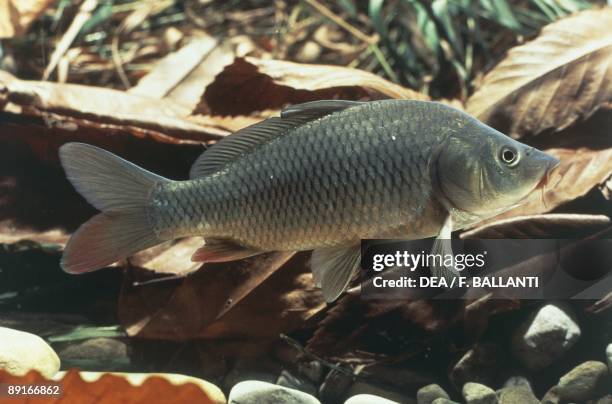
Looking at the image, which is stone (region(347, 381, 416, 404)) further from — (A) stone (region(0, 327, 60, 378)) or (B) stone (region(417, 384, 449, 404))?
(A) stone (region(0, 327, 60, 378))

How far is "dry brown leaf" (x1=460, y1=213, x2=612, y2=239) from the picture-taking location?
4.56 feet

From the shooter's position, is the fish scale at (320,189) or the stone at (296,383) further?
the stone at (296,383)

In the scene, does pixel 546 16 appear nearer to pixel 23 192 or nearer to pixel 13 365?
pixel 23 192

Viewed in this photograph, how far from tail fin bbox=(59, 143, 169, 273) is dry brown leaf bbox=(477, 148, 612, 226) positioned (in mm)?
659

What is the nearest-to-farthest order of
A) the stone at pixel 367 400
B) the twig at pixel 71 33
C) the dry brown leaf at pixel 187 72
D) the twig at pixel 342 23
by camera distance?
the stone at pixel 367 400 → the dry brown leaf at pixel 187 72 → the twig at pixel 71 33 → the twig at pixel 342 23

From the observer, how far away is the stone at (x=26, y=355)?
4.78ft

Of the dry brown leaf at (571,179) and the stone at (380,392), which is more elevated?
the dry brown leaf at (571,179)

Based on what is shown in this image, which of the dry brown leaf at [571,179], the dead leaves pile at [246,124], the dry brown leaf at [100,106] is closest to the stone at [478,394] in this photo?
the dead leaves pile at [246,124]

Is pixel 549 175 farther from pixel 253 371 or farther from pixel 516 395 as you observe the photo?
pixel 253 371

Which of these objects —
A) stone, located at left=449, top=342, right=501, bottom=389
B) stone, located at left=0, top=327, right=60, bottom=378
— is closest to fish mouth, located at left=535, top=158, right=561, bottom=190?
stone, located at left=449, top=342, right=501, bottom=389

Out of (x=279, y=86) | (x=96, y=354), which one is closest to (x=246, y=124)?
(x=279, y=86)

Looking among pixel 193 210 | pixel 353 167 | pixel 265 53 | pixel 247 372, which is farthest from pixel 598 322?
pixel 265 53

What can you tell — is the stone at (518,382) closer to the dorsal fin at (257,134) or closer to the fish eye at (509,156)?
the fish eye at (509,156)

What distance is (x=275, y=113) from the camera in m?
1.49
